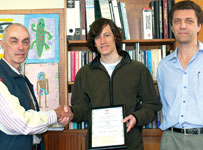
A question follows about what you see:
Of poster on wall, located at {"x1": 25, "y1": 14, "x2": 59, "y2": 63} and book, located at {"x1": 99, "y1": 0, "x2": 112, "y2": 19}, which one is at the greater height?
book, located at {"x1": 99, "y1": 0, "x2": 112, "y2": 19}

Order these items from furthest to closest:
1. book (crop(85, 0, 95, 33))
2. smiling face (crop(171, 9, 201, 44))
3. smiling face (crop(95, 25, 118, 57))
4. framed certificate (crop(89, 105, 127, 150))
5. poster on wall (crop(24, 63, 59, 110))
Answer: poster on wall (crop(24, 63, 59, 110)) → book (crop(85, 0, 95, 33)) → smiling face (crop(95, 25, 118, 57)) → smiling face (crop(171, 9, 201, 44)) → framed certificate (crop(89, 105, 127, 150))

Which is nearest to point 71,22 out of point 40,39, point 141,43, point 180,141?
point 40,39

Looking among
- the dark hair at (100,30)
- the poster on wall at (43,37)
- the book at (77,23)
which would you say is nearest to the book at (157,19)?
the dark hair at (100,30)

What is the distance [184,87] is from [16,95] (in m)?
1.26

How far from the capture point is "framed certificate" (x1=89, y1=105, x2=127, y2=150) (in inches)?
67.9

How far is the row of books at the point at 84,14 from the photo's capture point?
107 inches

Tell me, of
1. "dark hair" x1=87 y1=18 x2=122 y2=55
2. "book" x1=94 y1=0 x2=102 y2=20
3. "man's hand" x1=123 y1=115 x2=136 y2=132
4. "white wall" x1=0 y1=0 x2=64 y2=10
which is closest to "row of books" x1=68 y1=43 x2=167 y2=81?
"book" x1=94 y1=0 x2=102 y2=20

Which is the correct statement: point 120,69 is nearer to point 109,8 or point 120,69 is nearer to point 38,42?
point 109,8

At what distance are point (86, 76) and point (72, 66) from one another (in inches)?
26.5

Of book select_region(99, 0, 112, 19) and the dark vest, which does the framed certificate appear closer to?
the dark vest

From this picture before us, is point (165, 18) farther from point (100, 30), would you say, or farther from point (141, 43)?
point (100, 30)

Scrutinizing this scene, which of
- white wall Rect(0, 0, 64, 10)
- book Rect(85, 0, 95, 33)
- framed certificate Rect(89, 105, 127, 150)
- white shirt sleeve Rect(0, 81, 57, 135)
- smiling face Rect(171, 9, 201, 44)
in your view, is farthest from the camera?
white wall Rect(0, 0, 64, 10)

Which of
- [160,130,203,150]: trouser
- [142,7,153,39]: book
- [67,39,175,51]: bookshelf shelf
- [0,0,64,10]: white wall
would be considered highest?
[0,0,64,10]: white wall

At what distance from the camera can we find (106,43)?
2033 mm
